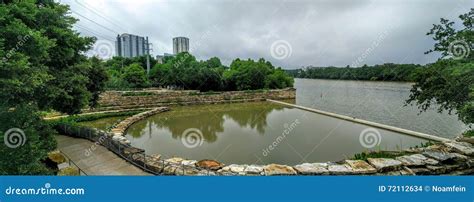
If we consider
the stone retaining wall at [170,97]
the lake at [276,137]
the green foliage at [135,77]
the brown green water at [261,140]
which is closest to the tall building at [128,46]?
the green foliage at [135,77]

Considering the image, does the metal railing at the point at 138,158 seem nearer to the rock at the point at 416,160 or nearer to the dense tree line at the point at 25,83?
the dense tree line at the point at 25,83

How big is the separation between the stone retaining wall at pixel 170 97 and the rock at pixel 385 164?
16.5 m

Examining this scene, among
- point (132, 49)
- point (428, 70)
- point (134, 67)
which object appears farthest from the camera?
point (132, 49)

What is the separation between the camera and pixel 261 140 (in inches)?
355

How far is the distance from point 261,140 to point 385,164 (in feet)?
14.7

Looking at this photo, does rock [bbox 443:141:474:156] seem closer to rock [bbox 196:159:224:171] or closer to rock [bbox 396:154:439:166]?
rock [bbox 396:154:439:166]

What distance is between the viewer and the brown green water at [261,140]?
24.1ft

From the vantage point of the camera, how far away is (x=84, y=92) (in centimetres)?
689

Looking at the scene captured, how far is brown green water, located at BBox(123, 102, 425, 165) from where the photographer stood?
7.33 metres

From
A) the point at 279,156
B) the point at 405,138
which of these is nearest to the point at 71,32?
the point at 279,156

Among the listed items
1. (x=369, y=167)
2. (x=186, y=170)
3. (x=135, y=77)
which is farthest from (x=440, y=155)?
(x=135, y=77)

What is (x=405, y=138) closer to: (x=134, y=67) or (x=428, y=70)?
(x=428, y=70)

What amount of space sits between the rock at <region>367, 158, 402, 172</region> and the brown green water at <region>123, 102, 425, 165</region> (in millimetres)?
1637

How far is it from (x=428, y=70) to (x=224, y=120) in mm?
9483
